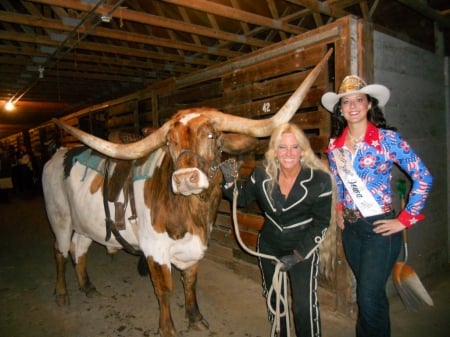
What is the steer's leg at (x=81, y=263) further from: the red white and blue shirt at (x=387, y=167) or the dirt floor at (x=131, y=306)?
the red white and blue shirt at (x=387, y=167)

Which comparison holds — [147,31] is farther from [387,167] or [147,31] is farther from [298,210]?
[387,167]

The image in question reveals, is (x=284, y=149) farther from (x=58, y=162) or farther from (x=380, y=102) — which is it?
(x=58, y=162)

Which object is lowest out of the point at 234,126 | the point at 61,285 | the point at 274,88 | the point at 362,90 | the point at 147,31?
the point at 61,285

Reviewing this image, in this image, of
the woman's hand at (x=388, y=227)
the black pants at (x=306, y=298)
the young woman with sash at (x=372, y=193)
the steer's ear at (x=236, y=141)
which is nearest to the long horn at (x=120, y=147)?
the steer's ear at (x=236, y=141)

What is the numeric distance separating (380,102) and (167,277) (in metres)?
2.40

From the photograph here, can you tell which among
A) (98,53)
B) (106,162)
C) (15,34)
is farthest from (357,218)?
(98,53)

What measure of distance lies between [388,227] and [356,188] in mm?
346

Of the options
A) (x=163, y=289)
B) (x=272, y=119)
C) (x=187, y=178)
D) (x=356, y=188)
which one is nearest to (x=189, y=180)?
(x=187, y=178)

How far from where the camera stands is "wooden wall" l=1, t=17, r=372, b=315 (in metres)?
3.18

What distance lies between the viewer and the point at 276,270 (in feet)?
7.79

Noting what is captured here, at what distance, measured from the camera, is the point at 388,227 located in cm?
221

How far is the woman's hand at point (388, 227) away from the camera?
2.20 metres

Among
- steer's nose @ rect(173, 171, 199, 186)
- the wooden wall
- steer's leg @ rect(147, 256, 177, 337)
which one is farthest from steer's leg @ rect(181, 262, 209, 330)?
steer's nose @ rect(173, 171, 199, 186)

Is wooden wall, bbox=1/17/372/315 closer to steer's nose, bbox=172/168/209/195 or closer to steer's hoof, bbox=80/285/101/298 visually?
steer's nose, bbox=172/168/209/195
